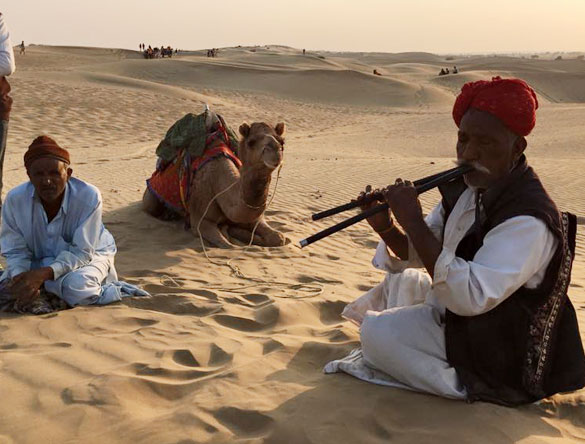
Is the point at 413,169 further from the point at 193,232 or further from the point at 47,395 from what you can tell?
the point at 47,395

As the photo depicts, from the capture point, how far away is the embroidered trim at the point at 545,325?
3.03 m

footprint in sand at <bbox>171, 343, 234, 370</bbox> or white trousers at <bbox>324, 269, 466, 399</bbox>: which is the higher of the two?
white trousers at <bbox>324, 269, 466, 399</bbox>

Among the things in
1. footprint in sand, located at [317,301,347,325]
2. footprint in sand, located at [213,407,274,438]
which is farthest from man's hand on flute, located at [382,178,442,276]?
footprint in sand, located at [317,301,347,325]

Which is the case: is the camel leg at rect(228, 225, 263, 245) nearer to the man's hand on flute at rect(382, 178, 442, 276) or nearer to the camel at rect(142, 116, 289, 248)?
the camel at rect(142, 116, 289, 248)

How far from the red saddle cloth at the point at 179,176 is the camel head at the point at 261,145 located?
86 cm

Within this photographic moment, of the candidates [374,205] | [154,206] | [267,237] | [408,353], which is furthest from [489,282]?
[154,206]

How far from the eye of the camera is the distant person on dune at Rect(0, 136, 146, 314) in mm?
4516

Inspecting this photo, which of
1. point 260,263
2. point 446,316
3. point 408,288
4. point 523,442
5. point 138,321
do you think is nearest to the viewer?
point 523,442

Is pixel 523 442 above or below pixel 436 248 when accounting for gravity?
below

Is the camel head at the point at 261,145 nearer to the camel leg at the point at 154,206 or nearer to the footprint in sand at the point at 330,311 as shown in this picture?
the footprint in sand at the point at 330,311

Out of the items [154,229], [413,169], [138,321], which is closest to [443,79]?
[413,169]

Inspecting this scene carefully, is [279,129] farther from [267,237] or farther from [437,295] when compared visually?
[437,295]

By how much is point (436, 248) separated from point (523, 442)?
83 cm

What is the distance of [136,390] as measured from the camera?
3357mm
